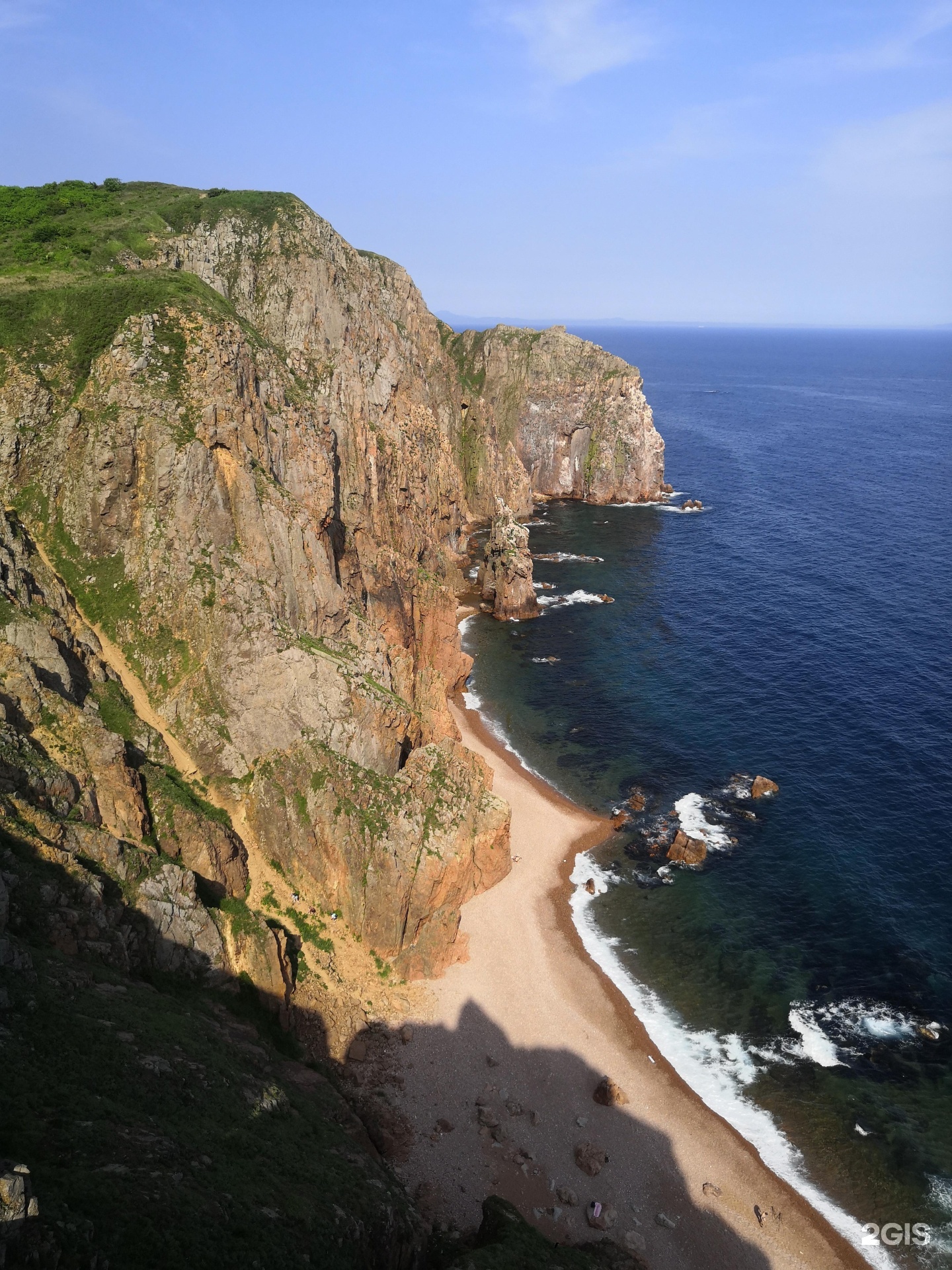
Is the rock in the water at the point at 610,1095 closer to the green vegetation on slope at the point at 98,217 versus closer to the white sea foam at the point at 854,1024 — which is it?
the white sea foam at the point at 854,1024

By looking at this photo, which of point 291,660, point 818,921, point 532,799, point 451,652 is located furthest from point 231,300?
point 818,921

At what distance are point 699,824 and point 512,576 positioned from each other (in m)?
47.3

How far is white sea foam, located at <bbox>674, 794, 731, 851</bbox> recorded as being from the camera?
213 ft

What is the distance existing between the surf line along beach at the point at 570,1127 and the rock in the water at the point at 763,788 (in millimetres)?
22979

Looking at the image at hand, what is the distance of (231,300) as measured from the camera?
80875 millimetres

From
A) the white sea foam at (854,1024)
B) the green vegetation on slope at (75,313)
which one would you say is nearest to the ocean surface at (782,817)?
the white sea foam at (854,1024)

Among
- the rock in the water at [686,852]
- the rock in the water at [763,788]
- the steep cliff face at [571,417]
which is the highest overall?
the steep cliff face at [571,417]

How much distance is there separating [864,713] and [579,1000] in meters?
45.9

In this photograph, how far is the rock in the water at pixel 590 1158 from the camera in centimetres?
4138

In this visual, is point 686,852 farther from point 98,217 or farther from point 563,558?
point 98,217

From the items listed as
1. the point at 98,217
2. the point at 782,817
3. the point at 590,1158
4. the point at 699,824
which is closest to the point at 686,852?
the point at 699,824

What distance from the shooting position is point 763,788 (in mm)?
69812

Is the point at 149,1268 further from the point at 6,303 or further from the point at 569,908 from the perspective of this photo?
the point at 6,303

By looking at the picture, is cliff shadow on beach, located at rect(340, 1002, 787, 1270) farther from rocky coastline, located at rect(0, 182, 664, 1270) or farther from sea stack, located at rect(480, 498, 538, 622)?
sea stack, located at rect(480, 498, 538, 622)
